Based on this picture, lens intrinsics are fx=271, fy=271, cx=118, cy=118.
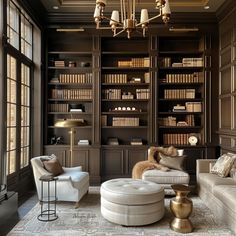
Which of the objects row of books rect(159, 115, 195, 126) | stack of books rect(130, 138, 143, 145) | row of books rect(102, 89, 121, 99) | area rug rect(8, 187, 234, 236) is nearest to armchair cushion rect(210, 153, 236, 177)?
area rug rect(8, 187, 234, 236)

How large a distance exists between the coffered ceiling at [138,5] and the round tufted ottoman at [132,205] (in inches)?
145

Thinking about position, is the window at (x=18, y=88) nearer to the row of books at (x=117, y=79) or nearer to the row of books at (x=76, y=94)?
the row of books at (x=76, y=94)

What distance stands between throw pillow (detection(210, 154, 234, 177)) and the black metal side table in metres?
2.57

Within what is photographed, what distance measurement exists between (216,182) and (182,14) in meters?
3.64

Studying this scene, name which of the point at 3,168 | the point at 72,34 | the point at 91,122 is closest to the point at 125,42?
the point at 72,34

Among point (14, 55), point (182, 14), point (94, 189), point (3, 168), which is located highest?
point (182, 14)

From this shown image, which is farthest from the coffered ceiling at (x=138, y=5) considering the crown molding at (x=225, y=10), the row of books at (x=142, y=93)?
the row of books at (x=142, y=93)

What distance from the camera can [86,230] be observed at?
3361 millimetres

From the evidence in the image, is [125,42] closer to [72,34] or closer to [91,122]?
[72,34]

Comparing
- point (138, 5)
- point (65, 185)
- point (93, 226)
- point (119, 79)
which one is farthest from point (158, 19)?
point (93, 226)

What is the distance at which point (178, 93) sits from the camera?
5.96m

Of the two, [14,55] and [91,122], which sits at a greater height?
[14,55]

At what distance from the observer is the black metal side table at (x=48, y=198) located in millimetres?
3846

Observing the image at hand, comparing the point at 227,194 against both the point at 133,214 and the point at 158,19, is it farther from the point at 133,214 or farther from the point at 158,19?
the point at 158,19
